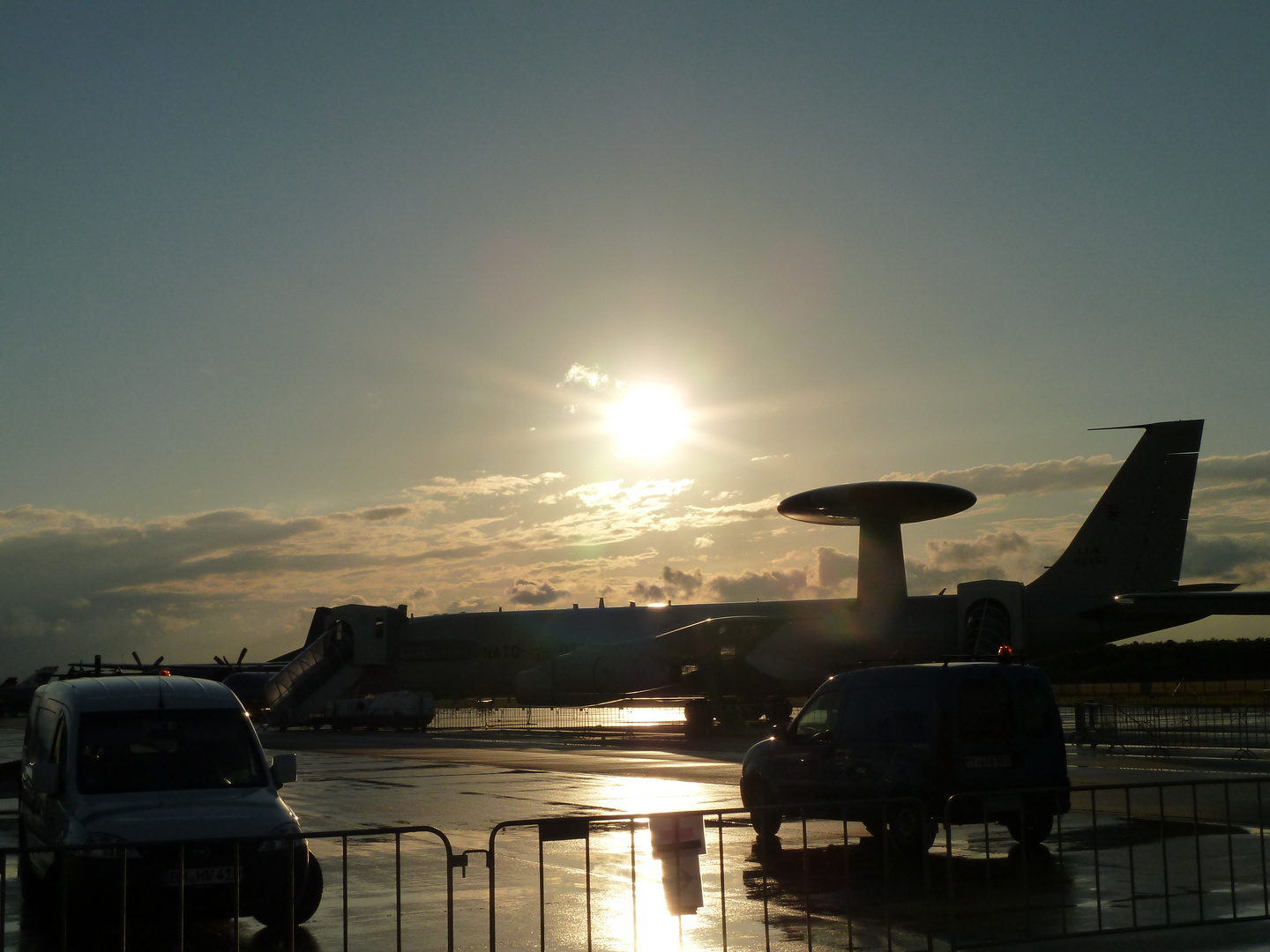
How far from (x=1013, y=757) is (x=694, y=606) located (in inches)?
1214

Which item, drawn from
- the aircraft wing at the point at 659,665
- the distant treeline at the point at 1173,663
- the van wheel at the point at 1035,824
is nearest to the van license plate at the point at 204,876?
the van wheel at the point at 1035,824

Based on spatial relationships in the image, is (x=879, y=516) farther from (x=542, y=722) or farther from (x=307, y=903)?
(x=307, y=903)

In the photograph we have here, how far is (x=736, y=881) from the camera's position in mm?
10500

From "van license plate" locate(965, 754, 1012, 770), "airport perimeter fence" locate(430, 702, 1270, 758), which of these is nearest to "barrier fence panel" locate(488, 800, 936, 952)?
"van license plate" locate(965, 754, 1012, 770)

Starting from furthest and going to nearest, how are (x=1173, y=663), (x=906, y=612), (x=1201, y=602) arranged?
(x=1173, y=663) < (x=906, y=612) < (x=1201, y=602)

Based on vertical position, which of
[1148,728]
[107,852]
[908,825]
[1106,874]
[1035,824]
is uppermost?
[107,852]

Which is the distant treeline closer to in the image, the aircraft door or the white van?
the aircraft door

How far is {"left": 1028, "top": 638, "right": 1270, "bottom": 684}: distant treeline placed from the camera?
258 ft

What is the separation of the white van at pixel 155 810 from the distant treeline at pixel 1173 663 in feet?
244

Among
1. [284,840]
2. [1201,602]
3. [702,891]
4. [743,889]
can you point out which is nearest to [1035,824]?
[743,889]

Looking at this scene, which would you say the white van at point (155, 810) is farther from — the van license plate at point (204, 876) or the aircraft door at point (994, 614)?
the aircraft door at point (994, 614)

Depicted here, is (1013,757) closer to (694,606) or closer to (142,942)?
(142,942)

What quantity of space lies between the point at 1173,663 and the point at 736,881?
78.6m

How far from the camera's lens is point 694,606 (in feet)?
139
